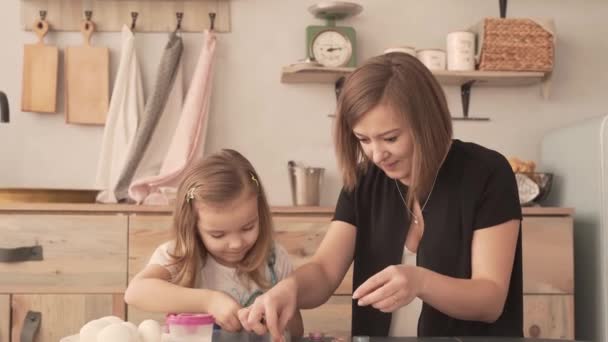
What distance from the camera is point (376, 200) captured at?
168cm

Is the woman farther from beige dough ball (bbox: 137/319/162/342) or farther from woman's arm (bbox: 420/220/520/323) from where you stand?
beige dough ball (bbox: 137/319/162/342)

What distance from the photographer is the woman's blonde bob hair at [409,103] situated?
4.80 ft

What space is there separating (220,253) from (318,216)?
1113 mm

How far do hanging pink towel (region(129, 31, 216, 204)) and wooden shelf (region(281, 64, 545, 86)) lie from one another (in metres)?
0.30

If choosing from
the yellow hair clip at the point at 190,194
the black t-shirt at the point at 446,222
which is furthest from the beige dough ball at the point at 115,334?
the black t-shirt at the point at 446,222

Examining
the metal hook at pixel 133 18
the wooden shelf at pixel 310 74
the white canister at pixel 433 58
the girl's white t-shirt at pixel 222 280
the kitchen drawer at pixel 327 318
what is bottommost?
the kitchen drawer at pixel 327 318

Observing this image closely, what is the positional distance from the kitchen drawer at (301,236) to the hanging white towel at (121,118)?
70 cm

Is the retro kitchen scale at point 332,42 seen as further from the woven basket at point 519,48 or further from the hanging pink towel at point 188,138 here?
the woven basket at point 519,48

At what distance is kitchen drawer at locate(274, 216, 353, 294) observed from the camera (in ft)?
8.64

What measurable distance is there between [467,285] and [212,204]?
0.51m

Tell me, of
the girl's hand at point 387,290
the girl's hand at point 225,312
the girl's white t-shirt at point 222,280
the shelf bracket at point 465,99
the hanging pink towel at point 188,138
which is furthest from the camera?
the shelf bracket at point 465,99

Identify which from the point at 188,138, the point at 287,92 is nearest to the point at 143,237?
the point at 188,138

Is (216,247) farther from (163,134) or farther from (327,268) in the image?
(163,134)

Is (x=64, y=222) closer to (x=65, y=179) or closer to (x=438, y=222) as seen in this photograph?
(x=65, y=179)
